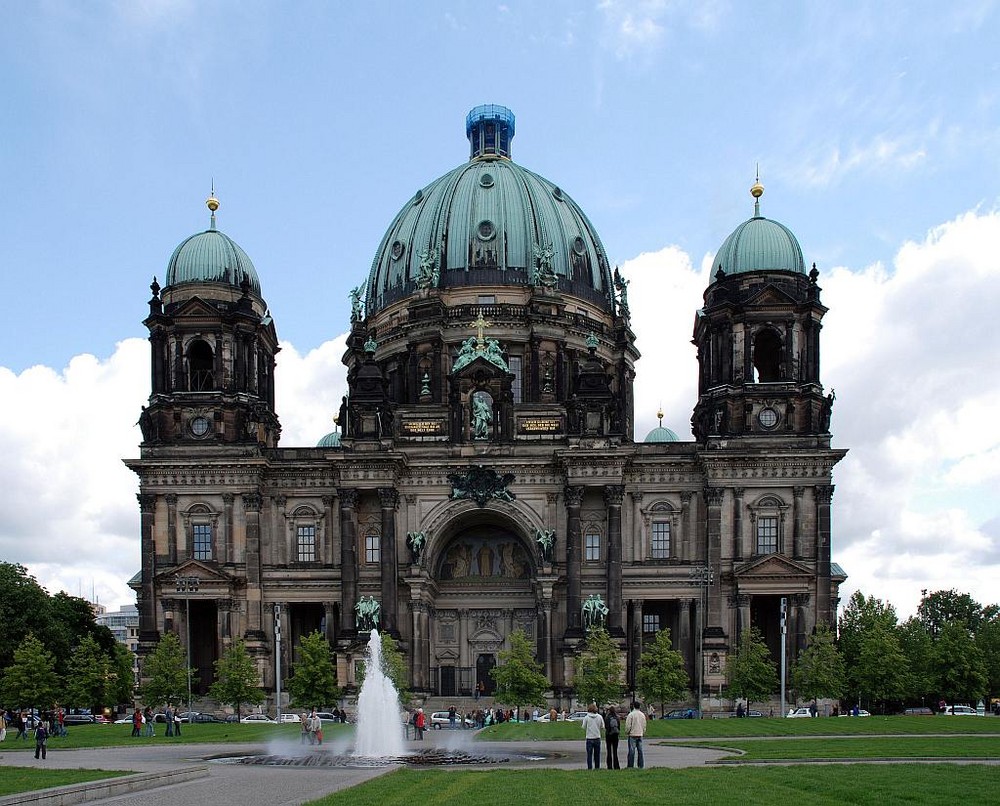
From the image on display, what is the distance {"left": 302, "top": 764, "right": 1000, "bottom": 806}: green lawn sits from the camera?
26375 mm

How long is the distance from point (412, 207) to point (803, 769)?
77711mm

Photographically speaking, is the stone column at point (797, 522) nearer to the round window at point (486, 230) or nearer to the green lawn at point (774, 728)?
the green lawn at point (774, 728)

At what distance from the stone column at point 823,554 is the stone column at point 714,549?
6184 mm

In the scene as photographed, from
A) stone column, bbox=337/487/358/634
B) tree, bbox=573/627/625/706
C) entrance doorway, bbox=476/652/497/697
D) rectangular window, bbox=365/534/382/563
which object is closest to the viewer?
tree, bbox=573/627/625/706

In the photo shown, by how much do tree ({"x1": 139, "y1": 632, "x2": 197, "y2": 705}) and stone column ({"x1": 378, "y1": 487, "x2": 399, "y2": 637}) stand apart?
1289cm

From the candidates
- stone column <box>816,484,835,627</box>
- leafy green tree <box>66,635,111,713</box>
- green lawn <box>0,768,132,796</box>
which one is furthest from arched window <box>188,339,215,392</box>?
green lawn <box>0,768,132,796</box>

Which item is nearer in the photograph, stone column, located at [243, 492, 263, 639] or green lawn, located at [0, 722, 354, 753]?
green lawn, located at [0, 722, 354, 753]

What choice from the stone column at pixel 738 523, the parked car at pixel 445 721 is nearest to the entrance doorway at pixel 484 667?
the parked car at pixel 445 721

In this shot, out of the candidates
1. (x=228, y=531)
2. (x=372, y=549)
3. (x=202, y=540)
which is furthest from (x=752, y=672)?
(x=202, y=540)

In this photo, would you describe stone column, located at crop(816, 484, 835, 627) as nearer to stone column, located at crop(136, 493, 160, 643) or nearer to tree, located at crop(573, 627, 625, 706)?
tree, located at crop(573, 627, 625, 706)

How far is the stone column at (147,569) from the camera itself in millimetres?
82500

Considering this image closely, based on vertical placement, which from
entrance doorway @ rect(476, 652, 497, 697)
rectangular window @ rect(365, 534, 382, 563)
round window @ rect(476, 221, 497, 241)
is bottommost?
entrance doorway @ rect(476, 652, 497, 697)

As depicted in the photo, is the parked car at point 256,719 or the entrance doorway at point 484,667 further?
the entrance doorway at point 484,667

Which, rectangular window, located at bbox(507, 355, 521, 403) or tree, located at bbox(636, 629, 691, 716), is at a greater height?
rectangular window, located at bbox(507, 355, 521, 403)
